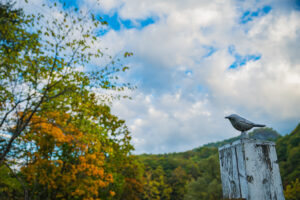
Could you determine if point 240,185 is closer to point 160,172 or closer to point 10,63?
point 10,63

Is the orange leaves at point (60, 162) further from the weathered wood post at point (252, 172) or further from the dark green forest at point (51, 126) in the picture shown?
the weathered wood post at point (252, 172)

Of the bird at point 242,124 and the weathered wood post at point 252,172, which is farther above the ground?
the bird at point 242,124

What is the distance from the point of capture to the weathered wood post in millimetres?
1683

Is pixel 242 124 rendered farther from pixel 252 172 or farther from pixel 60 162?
pixel 60 162

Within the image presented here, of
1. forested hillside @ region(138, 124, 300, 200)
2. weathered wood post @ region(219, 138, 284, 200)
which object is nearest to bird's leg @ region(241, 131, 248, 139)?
weathered wood post @ region(219, 138, 284, 200)

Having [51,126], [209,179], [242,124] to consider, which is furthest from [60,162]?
[209,179]

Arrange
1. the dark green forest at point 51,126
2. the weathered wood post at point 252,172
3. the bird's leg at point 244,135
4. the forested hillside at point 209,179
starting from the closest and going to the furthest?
1. the weathered wood post at point 252,172
2. the bird's leg at point 244,135
3. the dark green forest at point 51,126
4. the forested hillside at point 209,179

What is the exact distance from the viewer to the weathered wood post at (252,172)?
5.52 ft

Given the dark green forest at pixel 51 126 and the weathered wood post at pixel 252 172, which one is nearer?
the weathered wood post at pixel 252 172

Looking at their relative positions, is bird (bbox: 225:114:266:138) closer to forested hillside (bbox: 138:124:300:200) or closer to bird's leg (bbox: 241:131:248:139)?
bird's leg (bbox: 241:131:248:139)

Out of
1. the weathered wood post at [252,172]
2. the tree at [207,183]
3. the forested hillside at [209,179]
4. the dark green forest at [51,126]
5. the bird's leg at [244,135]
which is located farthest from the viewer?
the tree at [207,183]

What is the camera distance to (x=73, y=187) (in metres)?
8.82

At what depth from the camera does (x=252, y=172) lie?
1710 millimetres

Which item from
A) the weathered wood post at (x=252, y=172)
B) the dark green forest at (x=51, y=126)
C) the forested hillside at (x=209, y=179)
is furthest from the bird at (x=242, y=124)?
the forested hillside at (x=209, y=179)
